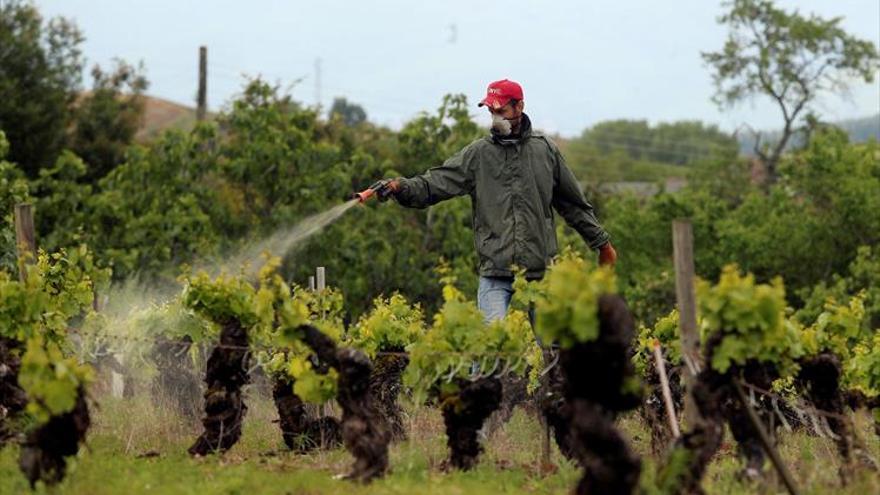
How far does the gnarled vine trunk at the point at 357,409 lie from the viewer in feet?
29.6

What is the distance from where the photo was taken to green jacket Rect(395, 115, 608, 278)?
10469 millimetres

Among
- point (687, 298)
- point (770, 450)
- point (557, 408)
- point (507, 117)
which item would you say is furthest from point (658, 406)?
point (770, 450)

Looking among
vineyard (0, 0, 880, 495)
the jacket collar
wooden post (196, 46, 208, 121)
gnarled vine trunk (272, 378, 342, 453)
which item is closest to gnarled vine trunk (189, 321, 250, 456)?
vineyard (0, 0, 880, 495)

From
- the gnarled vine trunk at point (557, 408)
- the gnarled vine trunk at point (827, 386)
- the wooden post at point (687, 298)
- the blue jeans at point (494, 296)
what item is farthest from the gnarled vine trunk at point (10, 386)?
the gnarled vine trunk at point (827, 386)

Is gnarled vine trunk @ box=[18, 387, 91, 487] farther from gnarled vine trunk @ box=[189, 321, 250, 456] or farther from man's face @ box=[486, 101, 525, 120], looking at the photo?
man's face @ box=[486, 101, 525, 120]

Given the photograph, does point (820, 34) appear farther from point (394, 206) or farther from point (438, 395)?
point (438, 395)

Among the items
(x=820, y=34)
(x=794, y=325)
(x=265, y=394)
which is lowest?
(x=265, y=394)

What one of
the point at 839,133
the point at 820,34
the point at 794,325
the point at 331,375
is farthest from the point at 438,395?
the point at 820,34

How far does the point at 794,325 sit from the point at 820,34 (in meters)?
42.3

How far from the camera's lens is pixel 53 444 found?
27.8 ft

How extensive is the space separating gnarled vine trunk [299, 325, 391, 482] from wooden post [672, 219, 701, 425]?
2.02 m

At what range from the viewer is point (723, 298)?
7.98 metres

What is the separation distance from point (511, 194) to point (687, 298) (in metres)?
2.46

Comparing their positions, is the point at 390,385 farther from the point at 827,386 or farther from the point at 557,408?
the point at 827,386
